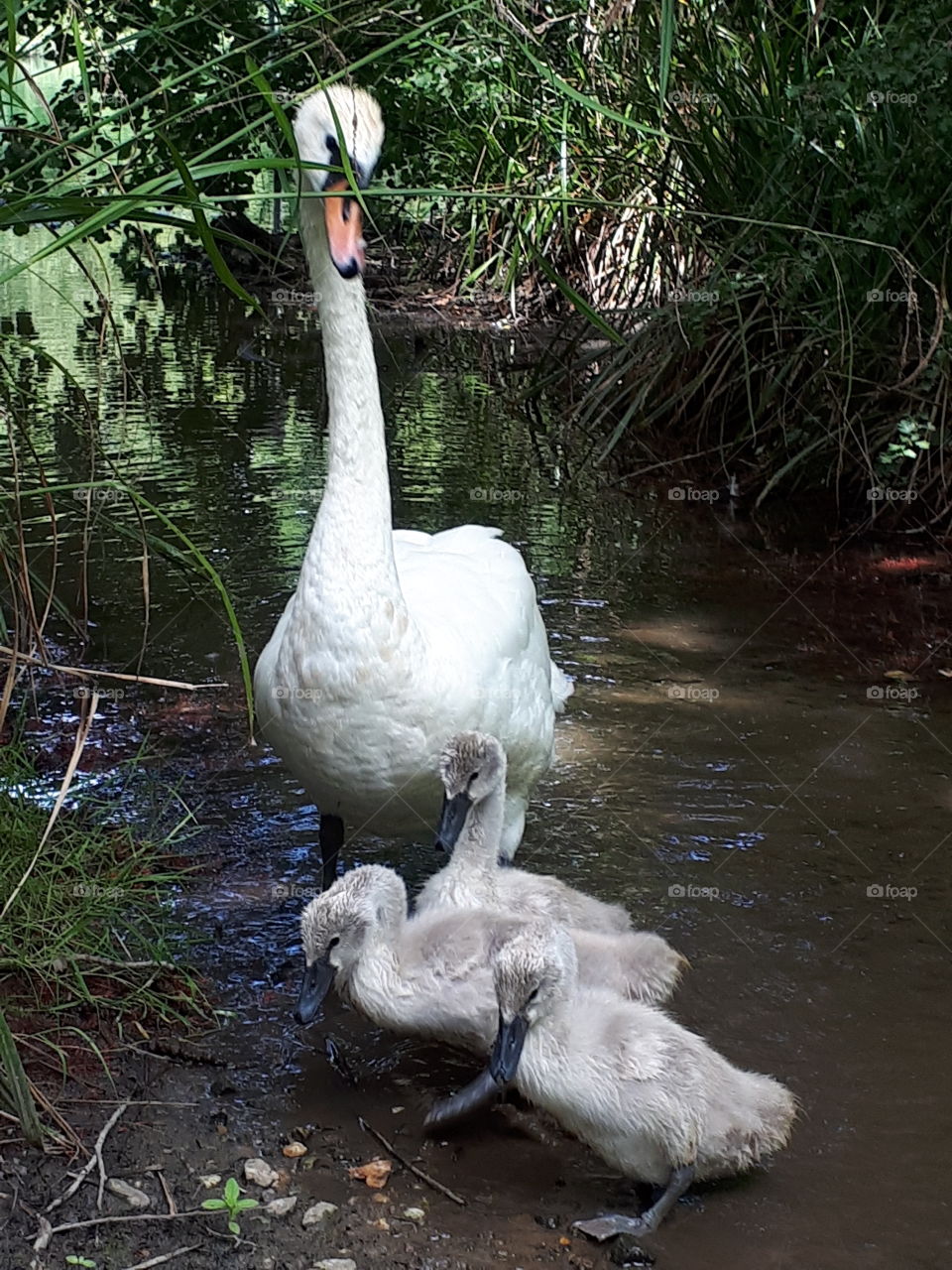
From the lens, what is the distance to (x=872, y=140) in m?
7.01

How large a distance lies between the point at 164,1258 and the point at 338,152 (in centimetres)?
257

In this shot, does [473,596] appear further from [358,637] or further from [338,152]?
[338,152]

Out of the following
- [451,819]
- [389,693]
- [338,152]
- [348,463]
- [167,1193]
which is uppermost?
[338,152]

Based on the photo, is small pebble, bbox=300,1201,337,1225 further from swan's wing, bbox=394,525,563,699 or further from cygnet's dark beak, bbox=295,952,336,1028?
swan's wing, bbox=394,525,563,699

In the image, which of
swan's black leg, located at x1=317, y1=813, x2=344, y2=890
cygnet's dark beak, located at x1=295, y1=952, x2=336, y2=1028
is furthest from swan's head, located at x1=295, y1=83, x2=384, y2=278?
cygnet's dark beak, located at x1=295, y1=952, x2=336, y2=1028

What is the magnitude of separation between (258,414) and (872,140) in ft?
16.0

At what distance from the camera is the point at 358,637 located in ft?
12.2

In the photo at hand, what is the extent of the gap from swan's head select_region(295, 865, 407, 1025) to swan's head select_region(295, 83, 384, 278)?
1538 mm

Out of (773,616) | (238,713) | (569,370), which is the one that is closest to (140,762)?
(238,713)

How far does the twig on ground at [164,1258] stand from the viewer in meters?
2.79

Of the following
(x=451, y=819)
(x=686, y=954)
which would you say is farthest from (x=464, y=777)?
(x=686, y=954)

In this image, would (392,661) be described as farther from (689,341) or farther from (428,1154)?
(689,341)

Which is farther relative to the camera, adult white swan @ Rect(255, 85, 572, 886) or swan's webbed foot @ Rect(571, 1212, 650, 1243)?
adult white swan @ Rect(255, 85, 572, 886)

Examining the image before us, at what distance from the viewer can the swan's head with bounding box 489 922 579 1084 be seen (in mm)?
3125
